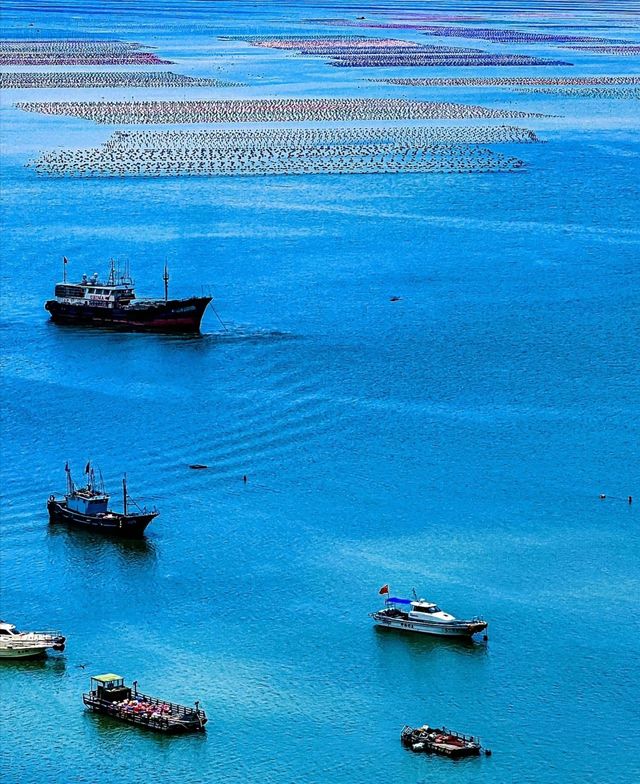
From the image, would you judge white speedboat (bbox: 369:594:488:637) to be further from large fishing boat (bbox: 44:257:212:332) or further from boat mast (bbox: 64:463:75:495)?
large fishing boat (bbox: 44:257:212:332)

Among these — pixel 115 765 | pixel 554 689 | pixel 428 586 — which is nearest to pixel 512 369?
pixel 428 586

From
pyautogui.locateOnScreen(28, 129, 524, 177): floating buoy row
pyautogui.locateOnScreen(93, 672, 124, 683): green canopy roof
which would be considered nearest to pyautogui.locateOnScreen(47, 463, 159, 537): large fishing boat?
pyautogui.locateOnScreen(93, 672, 124, 683): green canopy roof

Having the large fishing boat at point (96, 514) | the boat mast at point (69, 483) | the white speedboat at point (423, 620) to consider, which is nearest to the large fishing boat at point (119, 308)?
the boat mast at point (69, 483)

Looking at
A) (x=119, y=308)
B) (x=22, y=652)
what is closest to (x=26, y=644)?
(x=22, y=652)

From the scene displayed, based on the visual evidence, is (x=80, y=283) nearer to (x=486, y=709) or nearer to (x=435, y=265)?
(x=435, y=265)

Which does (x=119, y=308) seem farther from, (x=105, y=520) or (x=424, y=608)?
(x=424, y=608)
